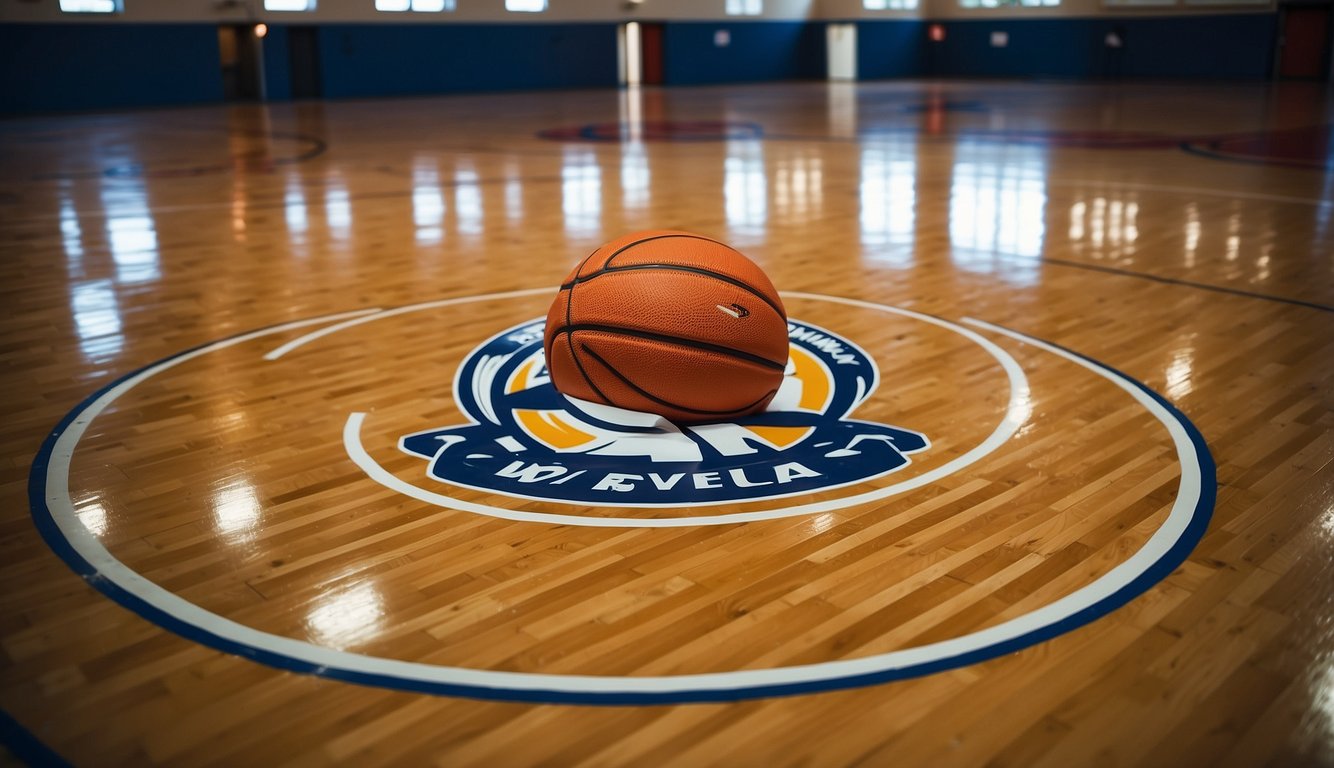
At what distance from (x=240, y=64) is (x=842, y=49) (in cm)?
1768

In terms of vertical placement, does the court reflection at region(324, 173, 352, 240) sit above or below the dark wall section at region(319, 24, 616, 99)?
below

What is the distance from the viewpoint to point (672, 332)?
403 cm

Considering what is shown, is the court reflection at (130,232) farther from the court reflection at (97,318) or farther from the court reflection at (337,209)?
the court reflection at (337,209)

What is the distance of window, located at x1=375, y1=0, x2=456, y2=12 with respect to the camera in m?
26.3

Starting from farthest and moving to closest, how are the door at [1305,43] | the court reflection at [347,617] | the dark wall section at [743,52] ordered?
the dark wall section at [743,52] → the door at [1305,43] → the court reflection at [347,617]

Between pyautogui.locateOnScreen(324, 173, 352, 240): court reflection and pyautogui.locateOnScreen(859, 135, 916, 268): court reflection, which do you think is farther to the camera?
pyautogui.locateOnScreen(324, 173, 352, 240): court reflection

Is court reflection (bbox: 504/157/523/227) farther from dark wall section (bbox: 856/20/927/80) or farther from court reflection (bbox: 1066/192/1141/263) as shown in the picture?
dark wall section (bbox: 856/20/927/80)

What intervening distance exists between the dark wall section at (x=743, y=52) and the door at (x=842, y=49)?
28cm

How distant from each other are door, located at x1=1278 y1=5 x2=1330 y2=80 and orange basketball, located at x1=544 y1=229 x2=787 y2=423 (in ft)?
93.9

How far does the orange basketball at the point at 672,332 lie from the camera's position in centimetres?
405

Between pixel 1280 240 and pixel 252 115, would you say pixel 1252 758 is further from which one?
pixel 252 115

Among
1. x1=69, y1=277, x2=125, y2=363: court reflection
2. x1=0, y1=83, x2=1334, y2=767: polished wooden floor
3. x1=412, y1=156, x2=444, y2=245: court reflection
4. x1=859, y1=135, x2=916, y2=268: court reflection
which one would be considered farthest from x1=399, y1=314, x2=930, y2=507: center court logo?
x1=412, y1=156, x2=444, y2=245: court reflection

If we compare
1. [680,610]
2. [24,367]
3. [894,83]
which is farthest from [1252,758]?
[894,83]

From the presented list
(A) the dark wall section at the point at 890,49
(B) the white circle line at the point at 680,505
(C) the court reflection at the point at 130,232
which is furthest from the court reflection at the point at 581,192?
(A) the dark wall section at the point at 890,49
